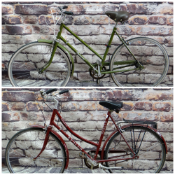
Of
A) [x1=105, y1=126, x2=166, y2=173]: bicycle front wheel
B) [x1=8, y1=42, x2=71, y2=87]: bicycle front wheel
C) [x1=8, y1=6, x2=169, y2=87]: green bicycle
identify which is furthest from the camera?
[x1=8, y1=42, x2=71, y2=87]: bicycle front wheel

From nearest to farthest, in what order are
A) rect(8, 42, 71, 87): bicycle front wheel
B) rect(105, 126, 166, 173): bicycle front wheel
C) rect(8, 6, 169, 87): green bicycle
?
rect(105, 126, 166, 173): bicycle front wheel < rect(8, 6, 169, 87): green bicycle < rect(8, 42, 71, 87): bicycle front wheel

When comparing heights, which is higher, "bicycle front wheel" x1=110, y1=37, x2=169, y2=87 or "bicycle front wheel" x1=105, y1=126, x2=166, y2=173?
"bicycle front wheel" x1=110, y1=37, x2=169, y2=87

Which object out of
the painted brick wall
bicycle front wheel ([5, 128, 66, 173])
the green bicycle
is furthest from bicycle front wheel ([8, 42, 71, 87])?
bicycle front wheel ([5, 128, 66, 173])

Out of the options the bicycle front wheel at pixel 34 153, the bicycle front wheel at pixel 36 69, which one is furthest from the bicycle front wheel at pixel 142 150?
the bicycle front wheel at pixel 36 69

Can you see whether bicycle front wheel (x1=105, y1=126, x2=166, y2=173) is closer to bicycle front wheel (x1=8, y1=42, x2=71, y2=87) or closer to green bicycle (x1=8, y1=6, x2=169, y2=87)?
green bicycle (x1=8, y1=6, x2=169, y2=87)

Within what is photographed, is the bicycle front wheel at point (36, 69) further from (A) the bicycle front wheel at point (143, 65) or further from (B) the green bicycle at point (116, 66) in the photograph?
(A) the bicycle front wheel at point (143, 65)

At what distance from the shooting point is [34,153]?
6.08 ft

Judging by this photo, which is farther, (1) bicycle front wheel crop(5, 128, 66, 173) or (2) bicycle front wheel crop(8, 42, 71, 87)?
(2) bicycle front wheel crop(8, 42, 71, 87)

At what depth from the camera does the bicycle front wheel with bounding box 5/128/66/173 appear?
5.96ft

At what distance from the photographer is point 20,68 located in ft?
6.71

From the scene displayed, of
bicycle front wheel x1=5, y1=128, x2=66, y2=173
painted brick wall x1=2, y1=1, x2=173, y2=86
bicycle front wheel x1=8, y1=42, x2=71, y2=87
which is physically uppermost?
painted brick wall x1=2, y1=1, x2=173, y2=86

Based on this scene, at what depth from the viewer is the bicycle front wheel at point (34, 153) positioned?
1.82 meters

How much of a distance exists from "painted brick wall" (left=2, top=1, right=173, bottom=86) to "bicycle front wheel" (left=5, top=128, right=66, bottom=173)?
A: 1205 mm

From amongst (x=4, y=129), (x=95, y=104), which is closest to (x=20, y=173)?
(x=4, y=129)
